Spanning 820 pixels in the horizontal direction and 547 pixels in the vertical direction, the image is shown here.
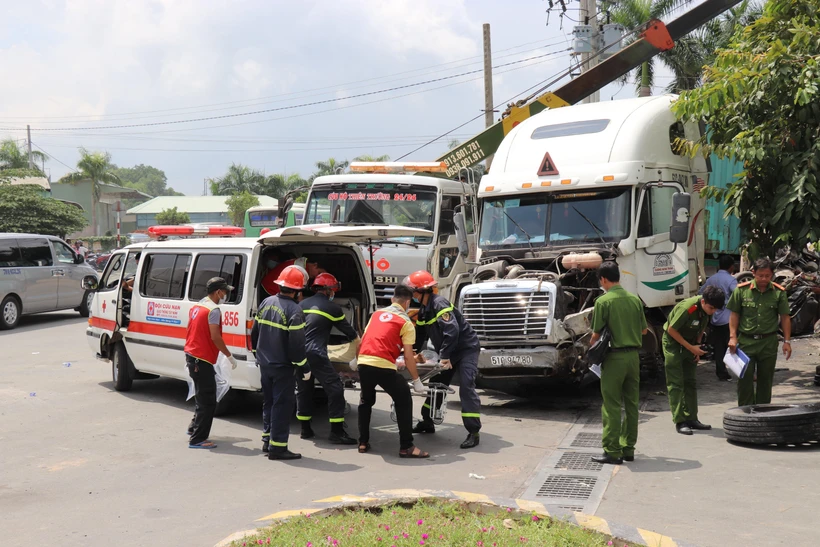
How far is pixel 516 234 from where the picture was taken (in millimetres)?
10859

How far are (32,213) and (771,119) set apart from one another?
32438mm

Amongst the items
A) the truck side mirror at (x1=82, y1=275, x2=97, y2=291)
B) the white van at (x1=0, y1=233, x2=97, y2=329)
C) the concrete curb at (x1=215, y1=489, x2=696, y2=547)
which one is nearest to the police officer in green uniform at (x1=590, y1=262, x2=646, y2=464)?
the concrete curb at (x1=215, y1=489, x2=696, y2=547)

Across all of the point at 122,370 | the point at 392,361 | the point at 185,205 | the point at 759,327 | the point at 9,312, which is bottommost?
the point at 122,370

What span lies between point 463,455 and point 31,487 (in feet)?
12.2

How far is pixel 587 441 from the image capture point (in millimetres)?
8148

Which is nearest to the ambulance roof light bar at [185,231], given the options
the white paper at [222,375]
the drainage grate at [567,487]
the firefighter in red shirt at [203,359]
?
the white paper at [222,375]

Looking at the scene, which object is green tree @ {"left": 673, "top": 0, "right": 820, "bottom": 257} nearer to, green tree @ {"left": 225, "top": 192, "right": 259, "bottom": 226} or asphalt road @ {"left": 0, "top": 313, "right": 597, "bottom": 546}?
asphalt road @ {"left": 0, "top": 313, "right": 597, "bottom": 546}

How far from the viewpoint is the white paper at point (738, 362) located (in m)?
8.17

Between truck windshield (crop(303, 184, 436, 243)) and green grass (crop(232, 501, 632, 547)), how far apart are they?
8611 mm

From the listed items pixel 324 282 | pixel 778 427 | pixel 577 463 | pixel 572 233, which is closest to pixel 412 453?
pixel 577 463

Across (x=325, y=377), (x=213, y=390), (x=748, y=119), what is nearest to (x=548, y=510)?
(x=325, y=377)

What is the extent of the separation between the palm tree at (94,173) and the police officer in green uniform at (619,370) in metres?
63.2

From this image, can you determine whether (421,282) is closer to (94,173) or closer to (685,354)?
(685,354)

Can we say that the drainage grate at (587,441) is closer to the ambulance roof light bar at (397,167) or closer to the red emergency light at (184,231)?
the red emergency light at (184,231)
